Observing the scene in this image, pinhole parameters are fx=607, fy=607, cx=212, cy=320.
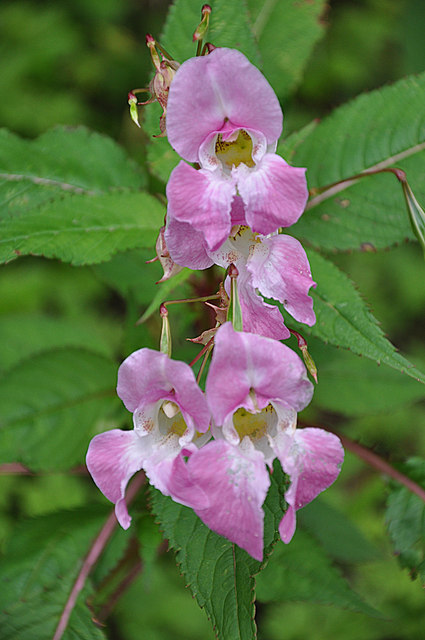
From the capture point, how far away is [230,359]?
0.69 m

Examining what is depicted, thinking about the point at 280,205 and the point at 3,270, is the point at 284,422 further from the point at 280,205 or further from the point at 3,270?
the point at 3,270

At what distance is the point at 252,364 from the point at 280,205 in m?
0.20

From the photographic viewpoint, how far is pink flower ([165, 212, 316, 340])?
78 centimetres

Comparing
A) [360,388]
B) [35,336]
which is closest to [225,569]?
[360,388]

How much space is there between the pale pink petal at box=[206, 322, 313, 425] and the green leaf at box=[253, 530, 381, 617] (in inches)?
29.7

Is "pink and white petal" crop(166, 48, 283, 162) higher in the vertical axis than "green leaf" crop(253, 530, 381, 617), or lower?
higher

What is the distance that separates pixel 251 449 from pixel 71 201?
58 cm

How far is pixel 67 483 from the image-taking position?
242cm

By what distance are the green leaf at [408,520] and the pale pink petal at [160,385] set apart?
2.27 ft

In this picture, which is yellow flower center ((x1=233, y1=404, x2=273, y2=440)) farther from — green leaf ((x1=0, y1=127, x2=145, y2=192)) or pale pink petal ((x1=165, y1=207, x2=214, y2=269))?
green leaf ((x1=0, y1=127, x2=145, y2=192))

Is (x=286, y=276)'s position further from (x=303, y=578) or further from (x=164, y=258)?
(x=303, y=578)

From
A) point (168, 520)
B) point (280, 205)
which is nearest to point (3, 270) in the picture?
point (168, 520)

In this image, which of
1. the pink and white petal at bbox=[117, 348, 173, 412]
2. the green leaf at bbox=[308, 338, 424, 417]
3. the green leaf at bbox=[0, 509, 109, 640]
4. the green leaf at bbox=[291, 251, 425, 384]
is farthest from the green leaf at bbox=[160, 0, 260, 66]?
the green leaf at bbox=[0, 509, 109, 640]

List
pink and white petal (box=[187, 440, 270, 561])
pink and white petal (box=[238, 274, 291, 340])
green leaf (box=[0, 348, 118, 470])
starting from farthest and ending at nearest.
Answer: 1. green leaf (box=[0, 348, 118, 470])
2. pink and white petal (box=[238, 274, 291, 340])
3. pink and white petal (box=[187, 440, 270, 561])
